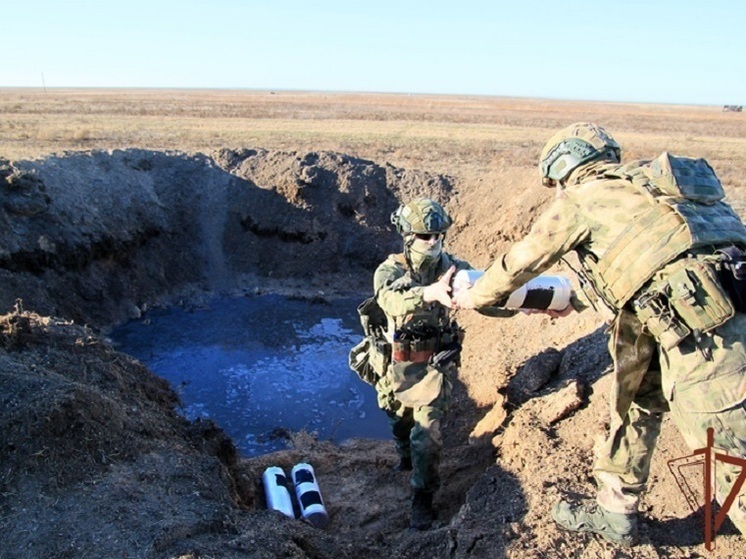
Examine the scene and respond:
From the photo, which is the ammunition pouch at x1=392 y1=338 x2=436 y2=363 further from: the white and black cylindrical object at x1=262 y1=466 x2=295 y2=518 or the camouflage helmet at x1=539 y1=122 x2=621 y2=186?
the camouflage helmet at x1=539 y1=122 x2=621 y2=186

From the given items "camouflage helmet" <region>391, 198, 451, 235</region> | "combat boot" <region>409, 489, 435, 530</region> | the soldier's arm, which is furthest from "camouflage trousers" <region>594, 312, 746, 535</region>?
"camouflage helmet" <region>391, 198, 451, 235</region>

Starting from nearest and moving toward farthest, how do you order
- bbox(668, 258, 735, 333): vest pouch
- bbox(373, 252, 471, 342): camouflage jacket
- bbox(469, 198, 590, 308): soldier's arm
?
bbox(668, 258, 735, 333): vest pouch → bbox(469, 198, 590, 308): soldier's arm → bbox(373, 252, 471, 342): camouflage jacket

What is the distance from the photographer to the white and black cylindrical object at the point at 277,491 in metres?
5.03

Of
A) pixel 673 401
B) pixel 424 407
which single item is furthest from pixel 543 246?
pixel 424 407

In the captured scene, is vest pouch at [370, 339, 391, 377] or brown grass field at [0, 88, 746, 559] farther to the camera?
vest pouch at [370, 339, 391, 377]

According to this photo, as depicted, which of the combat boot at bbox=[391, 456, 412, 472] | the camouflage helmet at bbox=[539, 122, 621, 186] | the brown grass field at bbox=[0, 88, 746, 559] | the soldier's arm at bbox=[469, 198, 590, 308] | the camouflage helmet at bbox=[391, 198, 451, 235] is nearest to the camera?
the soldier's arm at bbox=[469, 198, 590, 308]

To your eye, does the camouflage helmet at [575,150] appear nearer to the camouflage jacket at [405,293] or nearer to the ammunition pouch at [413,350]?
the camouflage jacket at [405,293]

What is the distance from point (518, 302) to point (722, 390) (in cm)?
139

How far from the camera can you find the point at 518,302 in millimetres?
3938

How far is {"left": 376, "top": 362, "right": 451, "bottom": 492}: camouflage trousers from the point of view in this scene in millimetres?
4648

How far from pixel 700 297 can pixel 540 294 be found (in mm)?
1261

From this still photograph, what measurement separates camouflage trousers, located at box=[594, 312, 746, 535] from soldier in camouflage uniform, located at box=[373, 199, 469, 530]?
1.44m

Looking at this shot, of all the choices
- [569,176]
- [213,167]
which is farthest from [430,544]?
[213,167]

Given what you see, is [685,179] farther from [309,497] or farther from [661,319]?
[309,497]
